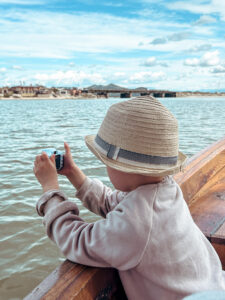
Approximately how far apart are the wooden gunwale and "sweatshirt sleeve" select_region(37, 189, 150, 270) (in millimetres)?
70

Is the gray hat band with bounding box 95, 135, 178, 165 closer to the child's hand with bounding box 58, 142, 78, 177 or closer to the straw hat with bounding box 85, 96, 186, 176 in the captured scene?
the straw hat with bounding box 85, 96, 186, 176

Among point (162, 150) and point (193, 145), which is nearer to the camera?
point (162, 150)

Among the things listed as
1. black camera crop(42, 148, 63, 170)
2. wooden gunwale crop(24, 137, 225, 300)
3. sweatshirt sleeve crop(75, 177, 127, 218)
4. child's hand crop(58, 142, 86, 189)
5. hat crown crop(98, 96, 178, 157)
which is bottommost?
wooden gunwale crop(24, 137, 225, 300)

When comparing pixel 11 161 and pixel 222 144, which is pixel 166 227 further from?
pixel 11 161

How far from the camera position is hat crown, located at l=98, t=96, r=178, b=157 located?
4.26ft

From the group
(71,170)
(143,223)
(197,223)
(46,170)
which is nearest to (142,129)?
(143,223)

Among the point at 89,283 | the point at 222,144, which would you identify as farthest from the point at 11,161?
the point at 89,283

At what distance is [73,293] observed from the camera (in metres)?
1.25

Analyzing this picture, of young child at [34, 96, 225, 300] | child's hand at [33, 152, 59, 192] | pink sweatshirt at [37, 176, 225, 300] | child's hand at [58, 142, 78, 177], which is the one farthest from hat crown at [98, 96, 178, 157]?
child's hand at [58, 142, 78, 177]

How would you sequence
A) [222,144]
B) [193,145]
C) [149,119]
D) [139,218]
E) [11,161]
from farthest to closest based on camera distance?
[193,145] < [11,161] < [222,144] < [149,119] < [139,218]

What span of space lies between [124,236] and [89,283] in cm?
26

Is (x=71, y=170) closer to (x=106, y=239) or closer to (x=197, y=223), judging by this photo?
(x=106, y=239)

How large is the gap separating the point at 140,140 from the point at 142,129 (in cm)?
4

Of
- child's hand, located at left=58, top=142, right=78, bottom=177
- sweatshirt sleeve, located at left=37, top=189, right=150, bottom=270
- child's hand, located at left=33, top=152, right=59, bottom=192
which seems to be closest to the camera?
sweatshirt sleeve, located at left=37, top=189, right=150, bottom=270
